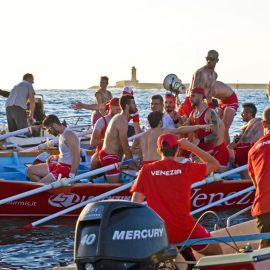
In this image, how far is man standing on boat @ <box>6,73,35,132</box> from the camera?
18344mm

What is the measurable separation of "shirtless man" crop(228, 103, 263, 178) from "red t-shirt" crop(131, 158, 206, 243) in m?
6.19

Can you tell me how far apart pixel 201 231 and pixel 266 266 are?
66cm

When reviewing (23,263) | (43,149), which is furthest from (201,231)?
(43,149)

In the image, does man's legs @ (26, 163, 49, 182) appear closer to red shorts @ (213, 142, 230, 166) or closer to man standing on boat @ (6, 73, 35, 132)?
red shorts @ (213, 142, 230, 166)

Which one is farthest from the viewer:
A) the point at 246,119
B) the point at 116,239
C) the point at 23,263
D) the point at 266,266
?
the point at 246,119

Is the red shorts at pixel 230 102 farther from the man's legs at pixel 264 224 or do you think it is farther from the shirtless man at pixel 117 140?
the man's legs at pixel 264 224

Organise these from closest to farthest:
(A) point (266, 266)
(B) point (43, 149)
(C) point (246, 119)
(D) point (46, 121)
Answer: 1. (A) point (266, 266)
2. (D) point (46, 121)
3. (C) point (246, 119)
4. (B) point (43, 149)

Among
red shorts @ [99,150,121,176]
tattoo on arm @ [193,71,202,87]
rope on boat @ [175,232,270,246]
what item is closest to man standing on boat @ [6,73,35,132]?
tattoo on arm @ [193,71,202,87]

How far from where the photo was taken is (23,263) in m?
10.8

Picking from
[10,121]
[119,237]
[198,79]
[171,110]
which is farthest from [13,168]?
[119,237]

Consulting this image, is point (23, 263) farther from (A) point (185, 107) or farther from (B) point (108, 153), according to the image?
(A) point (185, 107)

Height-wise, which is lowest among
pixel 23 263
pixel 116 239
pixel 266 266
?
pixel 23 263

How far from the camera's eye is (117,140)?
42.6 feet

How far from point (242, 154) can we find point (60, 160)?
299 centimetres
